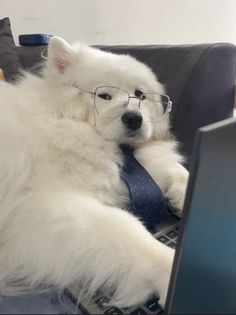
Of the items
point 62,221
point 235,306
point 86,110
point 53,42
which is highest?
point 53,42

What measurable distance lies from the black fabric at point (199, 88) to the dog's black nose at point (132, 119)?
11.6 inches

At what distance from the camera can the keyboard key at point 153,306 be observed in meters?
0.78

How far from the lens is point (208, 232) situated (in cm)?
57

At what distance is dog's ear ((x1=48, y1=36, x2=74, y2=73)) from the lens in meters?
1.15

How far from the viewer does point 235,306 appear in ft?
2.57

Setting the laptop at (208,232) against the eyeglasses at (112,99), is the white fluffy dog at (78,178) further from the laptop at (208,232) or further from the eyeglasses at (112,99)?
the laptop at (208,232)

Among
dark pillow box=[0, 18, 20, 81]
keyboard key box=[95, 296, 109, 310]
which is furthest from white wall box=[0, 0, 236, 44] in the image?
keyboard key box=[95, 296, 109, 310]

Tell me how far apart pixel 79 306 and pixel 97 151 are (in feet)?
1.47

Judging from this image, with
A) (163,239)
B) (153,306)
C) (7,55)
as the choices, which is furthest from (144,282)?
(7,55)

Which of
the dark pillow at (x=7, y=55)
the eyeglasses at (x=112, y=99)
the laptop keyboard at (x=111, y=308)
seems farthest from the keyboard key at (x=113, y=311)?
the dark pillow at (x=7, y=55)

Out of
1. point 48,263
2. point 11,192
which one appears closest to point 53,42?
point 11,192

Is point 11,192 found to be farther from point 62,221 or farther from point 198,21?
point 198,21

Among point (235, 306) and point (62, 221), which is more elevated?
point (62, 221)

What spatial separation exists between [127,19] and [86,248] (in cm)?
189
